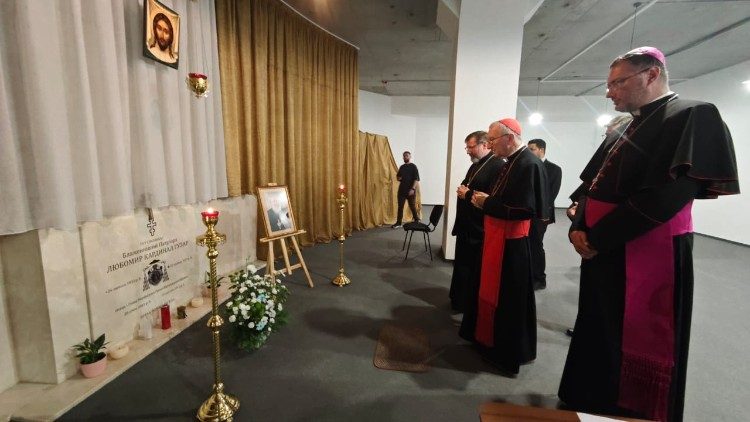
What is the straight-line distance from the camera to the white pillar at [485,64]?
12.7 feet

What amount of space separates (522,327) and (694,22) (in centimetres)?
561

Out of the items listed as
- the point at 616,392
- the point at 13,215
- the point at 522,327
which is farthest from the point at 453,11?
the point at 13,215

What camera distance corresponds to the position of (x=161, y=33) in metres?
2.42

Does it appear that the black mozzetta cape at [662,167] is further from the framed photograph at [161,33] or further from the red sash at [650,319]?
the framed photograph at [161,33]

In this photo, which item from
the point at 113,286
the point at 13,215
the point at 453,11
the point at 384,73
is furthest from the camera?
the point at 384,73

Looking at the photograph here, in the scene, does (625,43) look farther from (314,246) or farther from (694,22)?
(314,246)

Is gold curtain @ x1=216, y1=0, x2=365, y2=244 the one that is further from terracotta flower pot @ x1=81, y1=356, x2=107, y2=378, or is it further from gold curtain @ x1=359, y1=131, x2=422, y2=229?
terracotta flower pot @ x1=81, y1=356, x2=107, y2=378

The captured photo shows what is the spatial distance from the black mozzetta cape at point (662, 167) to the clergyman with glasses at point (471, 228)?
1103 mm

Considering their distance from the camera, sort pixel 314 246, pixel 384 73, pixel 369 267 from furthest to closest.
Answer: pixel 384 73 → pixel 314 246 → pixel 369 267

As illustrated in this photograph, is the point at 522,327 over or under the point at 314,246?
over

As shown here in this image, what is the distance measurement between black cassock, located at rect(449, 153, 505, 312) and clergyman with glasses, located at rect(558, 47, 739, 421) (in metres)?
0.94

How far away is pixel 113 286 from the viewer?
2.20 meters

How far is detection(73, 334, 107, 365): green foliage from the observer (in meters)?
1.96

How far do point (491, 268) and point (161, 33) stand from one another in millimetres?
3041
